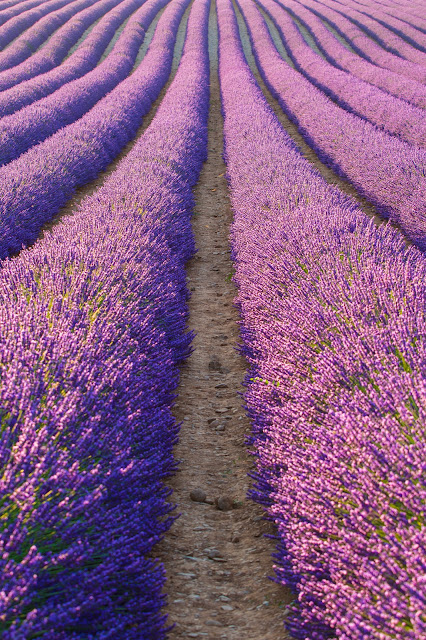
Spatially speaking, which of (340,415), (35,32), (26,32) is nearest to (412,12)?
(35,32)

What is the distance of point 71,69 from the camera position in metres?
14.7

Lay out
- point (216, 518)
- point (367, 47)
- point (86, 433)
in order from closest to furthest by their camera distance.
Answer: point (86, 433) < point (216, 518) < point (367, 47)

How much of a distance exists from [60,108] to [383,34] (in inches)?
632

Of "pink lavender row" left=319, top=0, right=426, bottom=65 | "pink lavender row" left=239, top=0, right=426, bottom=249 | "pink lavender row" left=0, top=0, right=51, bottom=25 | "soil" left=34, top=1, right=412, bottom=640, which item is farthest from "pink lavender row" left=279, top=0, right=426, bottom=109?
"pink lavender row" left=0, top=0, right=51, bottom=25

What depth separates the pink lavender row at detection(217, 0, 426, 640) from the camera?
59.9 inches

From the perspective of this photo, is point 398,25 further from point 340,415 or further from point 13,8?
point 340,415

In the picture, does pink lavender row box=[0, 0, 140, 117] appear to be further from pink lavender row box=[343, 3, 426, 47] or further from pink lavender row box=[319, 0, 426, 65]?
pink lavender row box=[343, 3, 426, 47]

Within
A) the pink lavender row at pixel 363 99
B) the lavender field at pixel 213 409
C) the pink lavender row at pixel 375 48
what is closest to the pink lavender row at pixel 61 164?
the lavender field at pixel 213 409

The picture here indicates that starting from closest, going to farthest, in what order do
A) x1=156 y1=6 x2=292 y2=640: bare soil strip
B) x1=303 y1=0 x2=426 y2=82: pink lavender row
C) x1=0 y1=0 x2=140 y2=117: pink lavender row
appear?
x1=156 y1=6 x2=292 y2=640: bare soil strip
x1=0 y1=0 x2=140 y2=117: pink lavender row
x1=303 y1=0 x2=426 y2=82: pink lavender row

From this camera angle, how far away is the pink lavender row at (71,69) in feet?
34.2

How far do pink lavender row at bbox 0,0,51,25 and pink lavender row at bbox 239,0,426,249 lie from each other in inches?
588

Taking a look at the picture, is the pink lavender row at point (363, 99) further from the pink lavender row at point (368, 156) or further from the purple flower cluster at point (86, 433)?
the purple flower cluster at point (86, 433)

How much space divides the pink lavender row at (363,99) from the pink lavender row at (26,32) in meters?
9.01

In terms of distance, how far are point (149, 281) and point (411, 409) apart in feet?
6.55
